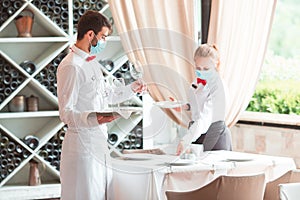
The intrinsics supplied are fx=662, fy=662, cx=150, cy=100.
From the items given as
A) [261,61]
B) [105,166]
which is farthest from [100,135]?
[261,61]

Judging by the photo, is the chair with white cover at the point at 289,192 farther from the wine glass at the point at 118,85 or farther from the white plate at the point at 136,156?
the wine glass at the point at 118,85

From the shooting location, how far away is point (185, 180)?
407 centimetres

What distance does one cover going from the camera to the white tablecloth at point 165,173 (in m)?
3.91

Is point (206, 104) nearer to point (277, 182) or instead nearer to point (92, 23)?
point (277, 182)

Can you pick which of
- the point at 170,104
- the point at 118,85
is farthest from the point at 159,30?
the point at 170,104

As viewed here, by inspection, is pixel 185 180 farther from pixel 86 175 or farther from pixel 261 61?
pixel 261 61

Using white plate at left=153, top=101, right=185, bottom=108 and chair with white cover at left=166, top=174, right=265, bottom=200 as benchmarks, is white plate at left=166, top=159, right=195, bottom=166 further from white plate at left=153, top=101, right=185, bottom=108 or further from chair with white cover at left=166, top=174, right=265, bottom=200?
white plate at left=153, top=101, right=185, bottom=108

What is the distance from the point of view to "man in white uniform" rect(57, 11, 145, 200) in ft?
12.5

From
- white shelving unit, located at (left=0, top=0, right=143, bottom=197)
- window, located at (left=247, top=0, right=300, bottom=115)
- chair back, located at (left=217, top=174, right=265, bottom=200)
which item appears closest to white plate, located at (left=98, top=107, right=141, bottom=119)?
chair back, located at (left=217, top=174, right=265, bottom=200)

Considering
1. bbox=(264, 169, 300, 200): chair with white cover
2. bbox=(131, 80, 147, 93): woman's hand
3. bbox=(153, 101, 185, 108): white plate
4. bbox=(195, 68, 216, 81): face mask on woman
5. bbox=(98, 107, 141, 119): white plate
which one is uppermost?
bbox=(195, 68, 216, 81): face mask on woman

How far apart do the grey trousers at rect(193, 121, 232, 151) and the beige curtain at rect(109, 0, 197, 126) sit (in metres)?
1.03

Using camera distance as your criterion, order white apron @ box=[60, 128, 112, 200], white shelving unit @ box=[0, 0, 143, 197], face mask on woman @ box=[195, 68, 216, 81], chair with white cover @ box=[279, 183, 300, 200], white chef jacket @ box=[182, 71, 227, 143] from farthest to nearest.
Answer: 1. white shelving unit @ box=[0, 0, 143, 197]
2. face mask on woman @ box=[195, 68, 216, 81]
3. white chef jacket @ box=[182, 71, 227, 143]
4. white apron @ box=[60, 128, 112, 200]
5. chair with white cover @ box=[279, 183, 300, 200]

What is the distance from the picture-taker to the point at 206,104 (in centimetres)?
437

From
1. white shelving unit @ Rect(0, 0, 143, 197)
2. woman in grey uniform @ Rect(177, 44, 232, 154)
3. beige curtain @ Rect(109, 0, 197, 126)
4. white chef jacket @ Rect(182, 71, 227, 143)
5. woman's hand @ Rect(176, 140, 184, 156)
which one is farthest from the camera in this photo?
beige curtain @ Rect(109, 0, 197, 126)
